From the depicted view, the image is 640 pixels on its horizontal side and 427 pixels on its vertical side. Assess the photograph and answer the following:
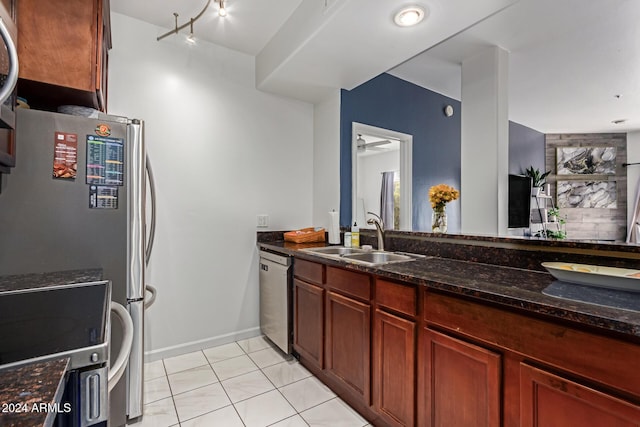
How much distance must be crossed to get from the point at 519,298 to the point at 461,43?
248cm

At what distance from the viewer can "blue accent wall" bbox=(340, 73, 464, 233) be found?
2855 mm

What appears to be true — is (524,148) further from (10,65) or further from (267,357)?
(10,65)

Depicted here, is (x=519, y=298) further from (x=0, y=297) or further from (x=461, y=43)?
(x=461, y=43)

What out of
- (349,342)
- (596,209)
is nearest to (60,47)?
(349,342)

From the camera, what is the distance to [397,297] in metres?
1.44

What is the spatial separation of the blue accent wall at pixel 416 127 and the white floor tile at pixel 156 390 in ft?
6.06

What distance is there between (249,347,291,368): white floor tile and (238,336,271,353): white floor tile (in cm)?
6

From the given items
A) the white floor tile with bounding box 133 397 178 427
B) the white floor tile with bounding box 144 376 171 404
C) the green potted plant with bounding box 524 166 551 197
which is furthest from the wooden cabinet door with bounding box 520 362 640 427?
the green potted plant with bounding box 524 166 551 197

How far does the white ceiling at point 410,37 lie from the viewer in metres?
1.80

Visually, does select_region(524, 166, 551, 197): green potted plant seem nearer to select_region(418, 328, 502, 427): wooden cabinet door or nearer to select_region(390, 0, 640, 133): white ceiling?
select_region(390, 0, 640, 133): white ceiling

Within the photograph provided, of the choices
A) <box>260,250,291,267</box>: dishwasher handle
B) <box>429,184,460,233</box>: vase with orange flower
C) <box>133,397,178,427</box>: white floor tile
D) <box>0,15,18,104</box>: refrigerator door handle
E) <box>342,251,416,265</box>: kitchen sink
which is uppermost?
<box>0,15,18,104</box>: refrigerator door handle

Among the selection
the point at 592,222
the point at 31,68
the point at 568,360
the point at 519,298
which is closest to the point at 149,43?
the point at 31,68

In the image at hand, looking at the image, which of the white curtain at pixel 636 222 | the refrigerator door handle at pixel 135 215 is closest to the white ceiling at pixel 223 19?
the refrigerator door handle at pixel 135 215

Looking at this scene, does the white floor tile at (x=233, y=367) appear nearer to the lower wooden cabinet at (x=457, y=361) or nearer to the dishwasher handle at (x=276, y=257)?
the lower wooden cabinet at (x=457, y=361)
